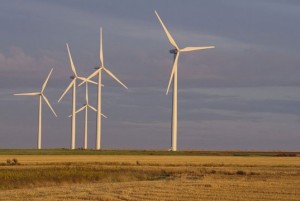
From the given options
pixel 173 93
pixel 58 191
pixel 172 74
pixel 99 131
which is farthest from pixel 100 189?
pixel 99 131

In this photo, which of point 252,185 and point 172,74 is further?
point 172,74

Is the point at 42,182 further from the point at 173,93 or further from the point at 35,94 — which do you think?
the point at 35,94

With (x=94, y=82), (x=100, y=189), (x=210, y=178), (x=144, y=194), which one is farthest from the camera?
(x=94, y=82)

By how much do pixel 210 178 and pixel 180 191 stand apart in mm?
11619

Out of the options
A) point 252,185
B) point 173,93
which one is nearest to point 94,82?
point 173,93

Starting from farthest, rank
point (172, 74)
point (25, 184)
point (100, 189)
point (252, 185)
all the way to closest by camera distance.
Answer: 1. point (172, 74)
2. point (25, 184)
3. point (252, 185)
4. point (100, 189)

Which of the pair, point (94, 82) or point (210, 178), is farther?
point (94, 82)

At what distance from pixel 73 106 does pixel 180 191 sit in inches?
3063

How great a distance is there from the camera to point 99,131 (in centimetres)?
10281

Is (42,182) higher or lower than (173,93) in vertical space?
lower

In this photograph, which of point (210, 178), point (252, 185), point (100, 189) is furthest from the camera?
point (210, 178)

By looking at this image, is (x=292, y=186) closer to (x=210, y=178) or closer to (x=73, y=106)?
(x=210, y=178)

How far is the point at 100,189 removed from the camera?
121ft

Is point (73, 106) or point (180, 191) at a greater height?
point (73, 106)
